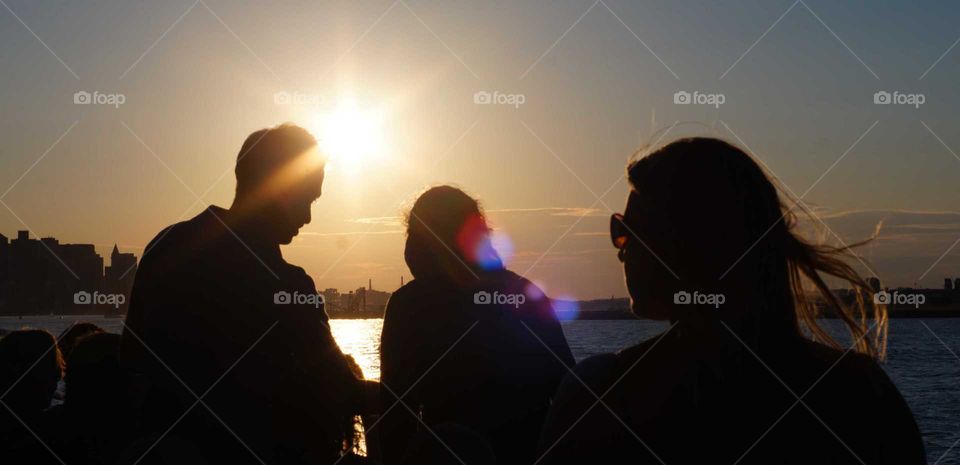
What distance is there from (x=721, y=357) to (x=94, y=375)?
14.1ft

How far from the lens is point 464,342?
4.00m

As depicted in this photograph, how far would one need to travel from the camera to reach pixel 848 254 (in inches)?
63.2

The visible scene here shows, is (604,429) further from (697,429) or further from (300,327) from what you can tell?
(300,327)

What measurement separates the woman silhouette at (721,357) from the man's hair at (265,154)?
90.9 inches

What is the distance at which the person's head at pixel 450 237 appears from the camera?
4.05 m

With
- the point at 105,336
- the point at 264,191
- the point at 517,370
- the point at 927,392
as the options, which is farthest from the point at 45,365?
the point at 927,392

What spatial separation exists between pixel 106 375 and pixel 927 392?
57707 millimetres
